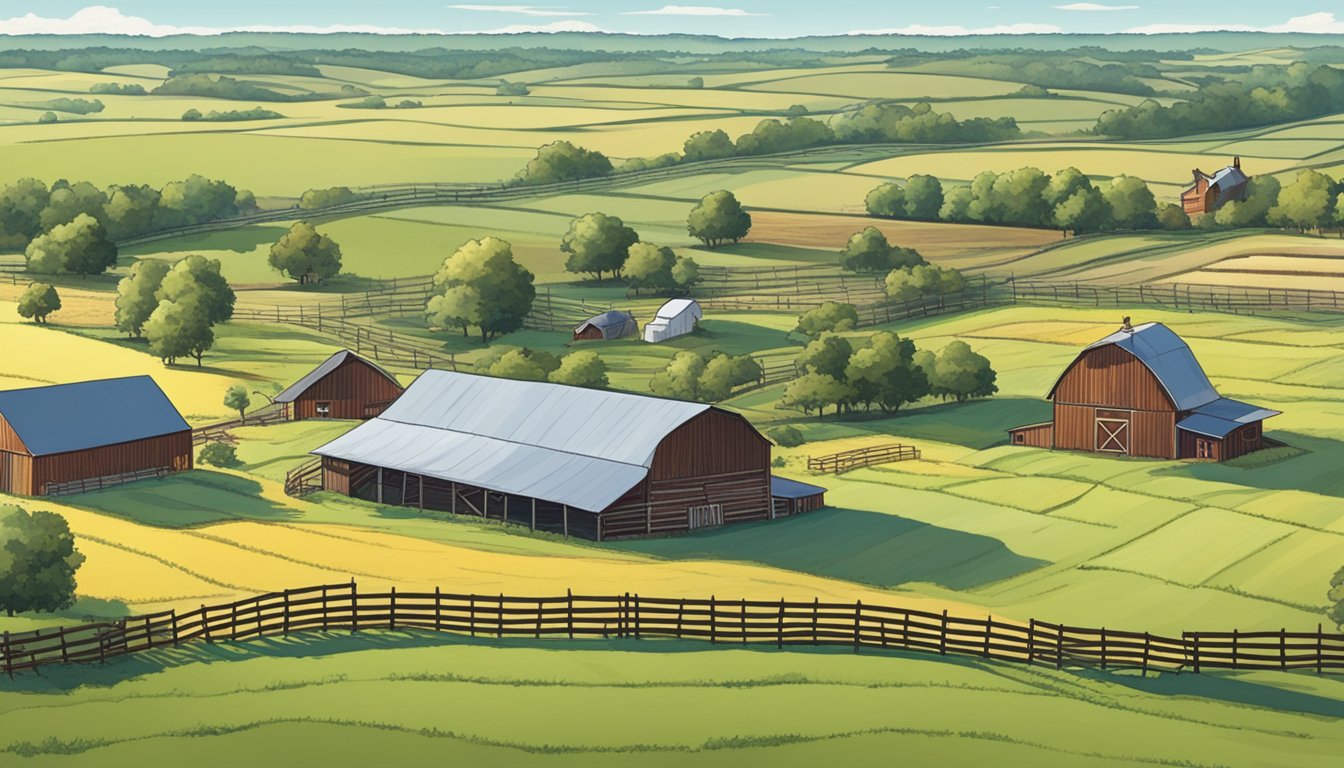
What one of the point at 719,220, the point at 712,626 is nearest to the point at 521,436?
the point at 712,626

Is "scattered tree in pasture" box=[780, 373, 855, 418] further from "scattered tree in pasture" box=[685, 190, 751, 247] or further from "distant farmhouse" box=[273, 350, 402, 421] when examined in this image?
"scattered tree in pasture" box=[685, 190, 751, 247]

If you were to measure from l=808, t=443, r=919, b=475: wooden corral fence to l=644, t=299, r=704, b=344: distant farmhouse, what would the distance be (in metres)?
30.8

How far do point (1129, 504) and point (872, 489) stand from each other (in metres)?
10.1

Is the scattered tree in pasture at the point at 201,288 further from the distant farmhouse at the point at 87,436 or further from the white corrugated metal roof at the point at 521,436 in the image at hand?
the white corrugated metal roof at the point at 521,436

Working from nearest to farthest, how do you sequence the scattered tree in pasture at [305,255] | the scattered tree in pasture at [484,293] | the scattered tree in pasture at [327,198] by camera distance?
the scattered tree in pasture at [484,293] < the scattered tree in pasture at [305,255] < the scattered tree in pasture at [327,198]

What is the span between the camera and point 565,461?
232ft

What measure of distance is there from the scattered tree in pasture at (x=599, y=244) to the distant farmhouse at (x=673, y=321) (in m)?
13.9

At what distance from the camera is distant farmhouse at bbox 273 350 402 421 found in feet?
296

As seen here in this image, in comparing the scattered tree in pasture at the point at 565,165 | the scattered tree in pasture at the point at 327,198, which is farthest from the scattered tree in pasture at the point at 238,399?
the scattered tree in pasture at the point at 565,165

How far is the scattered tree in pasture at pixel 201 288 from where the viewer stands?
4003 inches

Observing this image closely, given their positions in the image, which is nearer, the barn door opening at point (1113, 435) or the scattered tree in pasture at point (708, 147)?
the barn door opening at point (1113, 435)

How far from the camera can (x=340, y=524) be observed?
68125mm

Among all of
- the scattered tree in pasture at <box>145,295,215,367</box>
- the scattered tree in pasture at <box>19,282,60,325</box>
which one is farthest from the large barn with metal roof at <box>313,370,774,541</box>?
the scattered tree in pasture at <box>19,282,60,325</box>

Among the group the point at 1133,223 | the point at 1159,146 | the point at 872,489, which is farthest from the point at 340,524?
the point at 1159,146
